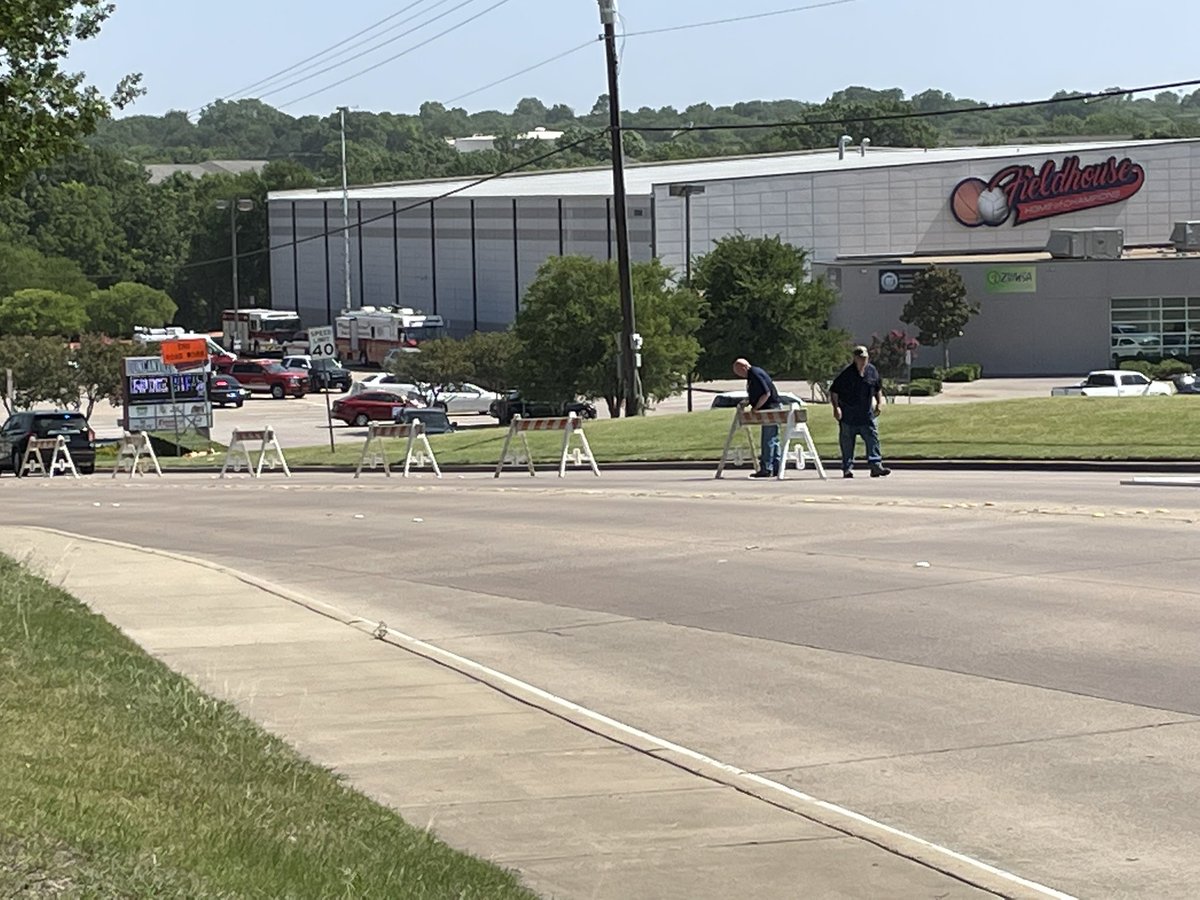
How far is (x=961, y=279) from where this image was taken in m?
77.6

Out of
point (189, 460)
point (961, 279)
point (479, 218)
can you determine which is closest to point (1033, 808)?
point (189, 460)

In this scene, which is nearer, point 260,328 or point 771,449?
point 771,449

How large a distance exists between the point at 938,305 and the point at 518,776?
69575 mm

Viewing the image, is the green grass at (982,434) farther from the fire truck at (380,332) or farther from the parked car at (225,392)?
the fire truck at (380,332)

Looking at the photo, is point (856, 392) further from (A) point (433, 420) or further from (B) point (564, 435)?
(A) point (433, 420)

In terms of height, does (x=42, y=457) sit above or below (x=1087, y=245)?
below

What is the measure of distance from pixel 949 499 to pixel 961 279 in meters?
59.6

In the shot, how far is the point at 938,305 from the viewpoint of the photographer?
76062mm

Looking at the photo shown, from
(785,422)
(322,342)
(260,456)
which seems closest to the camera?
(785,422)

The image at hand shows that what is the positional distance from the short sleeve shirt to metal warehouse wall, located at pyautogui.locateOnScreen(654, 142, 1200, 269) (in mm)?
62694

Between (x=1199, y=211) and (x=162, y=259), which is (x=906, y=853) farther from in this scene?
(x=162, y=259)

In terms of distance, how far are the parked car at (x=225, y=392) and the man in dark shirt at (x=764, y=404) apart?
57.9 metres

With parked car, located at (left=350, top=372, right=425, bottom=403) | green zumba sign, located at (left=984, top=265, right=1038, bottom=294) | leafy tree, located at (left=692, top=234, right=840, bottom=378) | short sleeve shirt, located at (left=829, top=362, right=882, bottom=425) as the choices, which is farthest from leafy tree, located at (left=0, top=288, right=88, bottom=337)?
short sleeve shirt, located at (left=829, top=362, right=882, bottom=425)

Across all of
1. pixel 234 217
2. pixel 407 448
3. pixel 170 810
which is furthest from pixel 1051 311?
pixel 170 810
